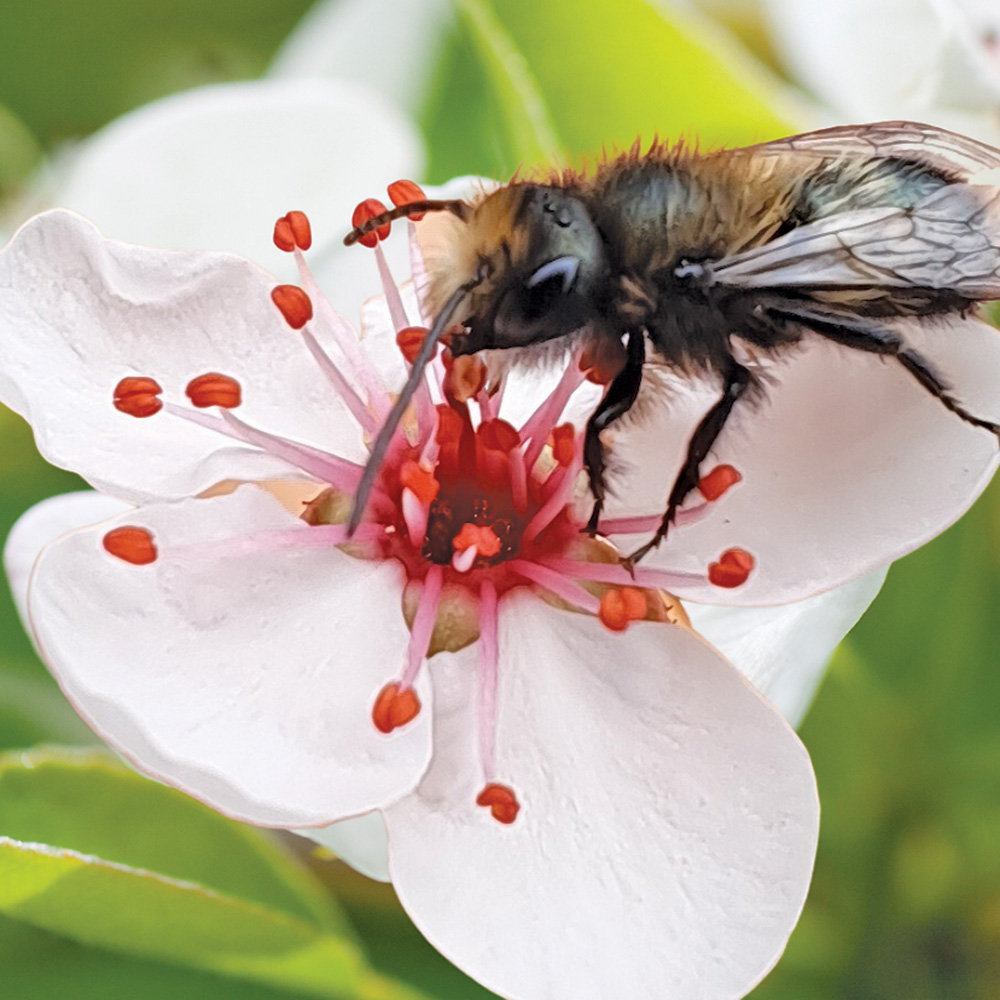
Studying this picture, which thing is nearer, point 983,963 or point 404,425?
point 404,425

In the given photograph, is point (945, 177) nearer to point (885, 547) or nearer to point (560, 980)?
point (885, 547)

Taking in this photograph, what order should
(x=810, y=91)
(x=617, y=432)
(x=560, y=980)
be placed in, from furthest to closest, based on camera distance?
(x=810, y=91) → (x=617, y=432) → (x=560, y=980)

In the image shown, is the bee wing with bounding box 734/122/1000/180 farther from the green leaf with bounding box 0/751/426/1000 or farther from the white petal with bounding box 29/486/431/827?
the green leaf with bounding box 0/751/426/1000

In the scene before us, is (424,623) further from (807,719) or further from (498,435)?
(807,719)

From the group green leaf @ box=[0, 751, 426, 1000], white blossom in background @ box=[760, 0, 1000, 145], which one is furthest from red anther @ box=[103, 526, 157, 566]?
white blossom in background @ box=[760, 0, 1000, 145]

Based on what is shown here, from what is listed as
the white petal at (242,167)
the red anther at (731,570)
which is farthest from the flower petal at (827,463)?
the white petal at (242,167)

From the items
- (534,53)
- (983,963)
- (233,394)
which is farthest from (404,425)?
(983,963)

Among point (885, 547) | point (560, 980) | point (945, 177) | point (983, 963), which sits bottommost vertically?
point (983, 963)

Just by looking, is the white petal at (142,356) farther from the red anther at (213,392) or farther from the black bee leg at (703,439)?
the black bee leg at (703,439)
